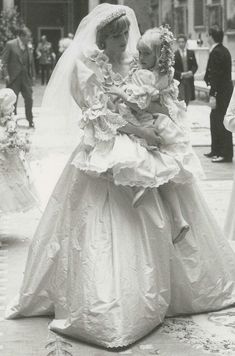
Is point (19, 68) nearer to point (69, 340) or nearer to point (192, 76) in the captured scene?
point (192, 76)

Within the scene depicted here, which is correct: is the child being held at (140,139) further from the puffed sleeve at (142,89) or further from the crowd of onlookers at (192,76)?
the crowd of onlookers at (192,76)

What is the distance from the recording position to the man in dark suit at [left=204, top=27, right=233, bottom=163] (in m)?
12.7

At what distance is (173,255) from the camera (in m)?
5.34

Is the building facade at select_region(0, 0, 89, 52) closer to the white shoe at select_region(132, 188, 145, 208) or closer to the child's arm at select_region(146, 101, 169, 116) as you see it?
the child's arm at select_region(146, 101, 169, 116)

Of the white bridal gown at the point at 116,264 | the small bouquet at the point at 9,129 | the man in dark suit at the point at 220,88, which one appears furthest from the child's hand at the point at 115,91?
the man in dark suit at the point at 220,88

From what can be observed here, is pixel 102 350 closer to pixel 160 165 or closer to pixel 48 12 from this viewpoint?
pixel 160 165

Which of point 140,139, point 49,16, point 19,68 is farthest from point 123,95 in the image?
point 49,16

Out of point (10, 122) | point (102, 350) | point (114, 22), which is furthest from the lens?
point (10, 122)

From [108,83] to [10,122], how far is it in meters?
2.71

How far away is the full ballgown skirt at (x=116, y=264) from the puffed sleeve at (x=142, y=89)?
507mm

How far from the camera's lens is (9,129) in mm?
7711

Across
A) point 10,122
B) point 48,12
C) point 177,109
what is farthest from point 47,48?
point 177,109

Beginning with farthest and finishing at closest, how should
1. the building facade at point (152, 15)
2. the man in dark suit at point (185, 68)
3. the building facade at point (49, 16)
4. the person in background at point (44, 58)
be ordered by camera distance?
the building facade at point (49, 16)
the person in background at point (44, 58)
the building facade at point (152, 15)
the man in dark suit at point (185, 68)

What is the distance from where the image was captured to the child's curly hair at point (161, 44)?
16.5 feet
